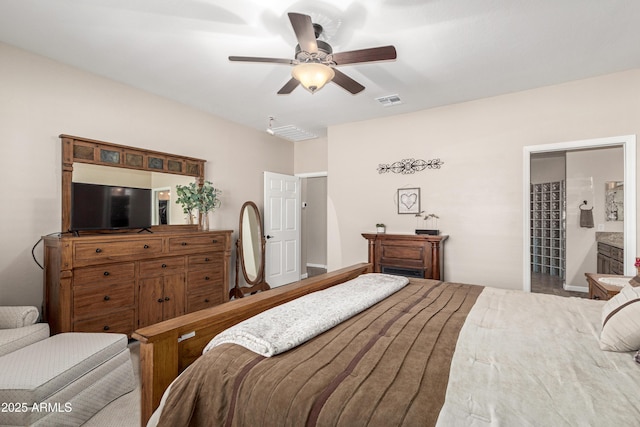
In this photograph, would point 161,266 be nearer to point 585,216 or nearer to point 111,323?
point 111,323

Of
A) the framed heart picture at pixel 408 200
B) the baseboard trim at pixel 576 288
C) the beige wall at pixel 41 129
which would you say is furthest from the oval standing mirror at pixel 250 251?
the baseboard trim at pixel 576 288

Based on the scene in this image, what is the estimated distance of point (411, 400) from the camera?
0.88 m

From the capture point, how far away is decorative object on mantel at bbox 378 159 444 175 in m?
4.20

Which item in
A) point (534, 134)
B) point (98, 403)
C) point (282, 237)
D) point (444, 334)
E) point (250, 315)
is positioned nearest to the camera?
point (444, 334)

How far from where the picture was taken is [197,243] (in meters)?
3.62

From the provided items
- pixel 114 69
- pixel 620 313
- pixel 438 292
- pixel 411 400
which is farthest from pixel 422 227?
pixel 114 69

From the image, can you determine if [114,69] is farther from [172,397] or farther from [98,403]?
[172,397]

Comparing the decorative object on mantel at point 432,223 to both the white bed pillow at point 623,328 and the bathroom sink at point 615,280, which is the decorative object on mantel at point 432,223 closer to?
the bathroom sink at point 615,280

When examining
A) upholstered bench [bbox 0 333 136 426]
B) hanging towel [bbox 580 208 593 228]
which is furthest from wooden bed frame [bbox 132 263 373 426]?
hanging towel [bbox 580 208 593 228]

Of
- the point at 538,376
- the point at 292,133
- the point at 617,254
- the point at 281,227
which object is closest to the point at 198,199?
the point at 281,227

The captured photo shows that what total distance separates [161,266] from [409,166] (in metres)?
3.46

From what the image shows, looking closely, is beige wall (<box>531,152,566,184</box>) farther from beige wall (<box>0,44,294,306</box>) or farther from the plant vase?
beige wall (<box>0,44,294,306</box>)

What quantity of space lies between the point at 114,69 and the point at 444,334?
373 cm

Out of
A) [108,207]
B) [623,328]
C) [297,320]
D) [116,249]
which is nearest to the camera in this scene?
[623,328]
